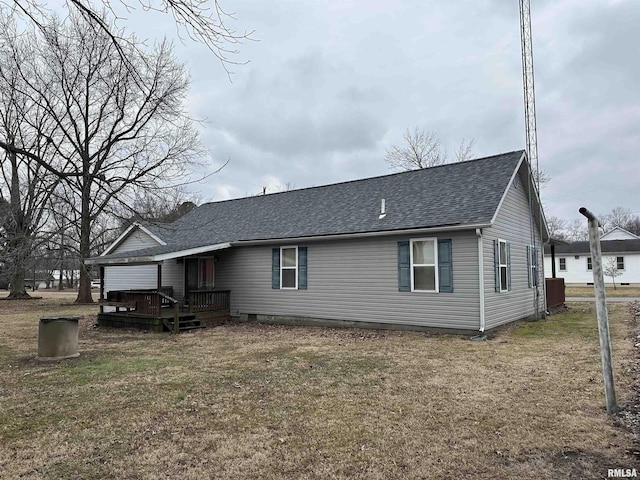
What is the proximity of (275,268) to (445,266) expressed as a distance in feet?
18.8

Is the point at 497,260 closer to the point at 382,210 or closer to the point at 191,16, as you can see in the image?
the point at 382,210

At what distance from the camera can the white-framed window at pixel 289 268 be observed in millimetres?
13883

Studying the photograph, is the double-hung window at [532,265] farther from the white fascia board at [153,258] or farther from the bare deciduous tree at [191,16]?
the bare deciduous tree at [191,16]

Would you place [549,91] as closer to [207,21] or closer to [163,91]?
[163,91]

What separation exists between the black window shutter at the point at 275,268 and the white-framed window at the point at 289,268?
0.36 feet

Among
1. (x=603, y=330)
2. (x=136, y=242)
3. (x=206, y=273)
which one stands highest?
(x=136, y=242)

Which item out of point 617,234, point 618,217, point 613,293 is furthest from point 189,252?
point 618,217

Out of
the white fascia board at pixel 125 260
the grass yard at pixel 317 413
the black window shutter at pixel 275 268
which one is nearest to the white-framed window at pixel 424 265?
the grass yard at pixel 317 413

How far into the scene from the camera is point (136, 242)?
18047 millimetres

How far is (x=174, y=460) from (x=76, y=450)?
1016 mm

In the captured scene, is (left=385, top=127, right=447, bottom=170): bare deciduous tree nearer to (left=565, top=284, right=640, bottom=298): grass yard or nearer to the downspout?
(left=565, top=284, right=640, bottom=298): grass yard

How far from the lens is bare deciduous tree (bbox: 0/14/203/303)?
735cm

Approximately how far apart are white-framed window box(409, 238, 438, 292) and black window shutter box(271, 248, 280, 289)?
4.71 meters

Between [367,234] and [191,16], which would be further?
[367,234]
